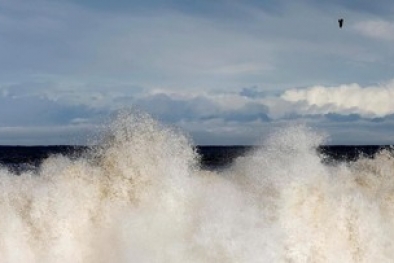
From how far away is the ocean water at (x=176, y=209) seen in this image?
1315 cm

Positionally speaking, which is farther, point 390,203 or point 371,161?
point 371,161

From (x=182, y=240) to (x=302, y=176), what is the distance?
2.64 m

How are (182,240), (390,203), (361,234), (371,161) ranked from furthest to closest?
(371,161) → (390,203) → (361,234) → (182,240)

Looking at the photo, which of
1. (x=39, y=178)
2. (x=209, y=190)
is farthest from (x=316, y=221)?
(x=39, y=178)

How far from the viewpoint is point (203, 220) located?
43.5 ft

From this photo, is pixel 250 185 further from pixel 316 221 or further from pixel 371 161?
pixel 371 161

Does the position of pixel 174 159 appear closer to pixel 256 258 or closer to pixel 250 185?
pixel 250 185

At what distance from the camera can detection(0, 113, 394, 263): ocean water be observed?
1315 cm

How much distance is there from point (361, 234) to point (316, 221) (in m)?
0.90

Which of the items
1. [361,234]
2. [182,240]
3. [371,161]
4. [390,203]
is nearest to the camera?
[182,240]

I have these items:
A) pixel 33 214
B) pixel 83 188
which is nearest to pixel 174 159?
pixel 83 188

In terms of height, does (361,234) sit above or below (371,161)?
below

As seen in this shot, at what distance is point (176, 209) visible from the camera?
13.6 m

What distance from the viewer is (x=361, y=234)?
13961 mm
